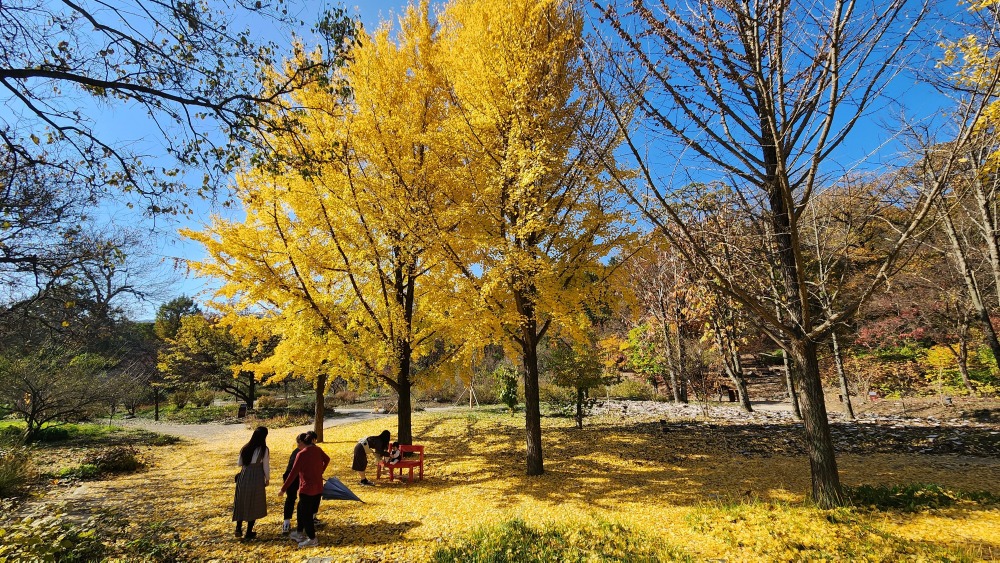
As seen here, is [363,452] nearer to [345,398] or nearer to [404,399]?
[404,399]

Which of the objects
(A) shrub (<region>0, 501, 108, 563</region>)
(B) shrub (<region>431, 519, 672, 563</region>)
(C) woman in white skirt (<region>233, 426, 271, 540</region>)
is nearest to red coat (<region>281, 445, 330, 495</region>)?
(C) woman in white skirt (<region>233, 426, 271, 540</region>)

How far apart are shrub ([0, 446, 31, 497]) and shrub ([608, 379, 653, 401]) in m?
18.1

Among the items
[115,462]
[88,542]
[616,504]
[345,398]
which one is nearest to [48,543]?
[88,542]

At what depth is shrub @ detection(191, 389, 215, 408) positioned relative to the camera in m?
24.2

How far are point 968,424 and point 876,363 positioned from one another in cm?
943

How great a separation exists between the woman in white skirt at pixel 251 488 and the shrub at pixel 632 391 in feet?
53.7

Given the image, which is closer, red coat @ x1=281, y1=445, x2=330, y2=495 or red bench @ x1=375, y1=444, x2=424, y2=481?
red coat @ x1=281, y1=445, x2=330, y2=495

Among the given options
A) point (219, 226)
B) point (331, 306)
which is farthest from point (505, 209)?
point (219, 226)

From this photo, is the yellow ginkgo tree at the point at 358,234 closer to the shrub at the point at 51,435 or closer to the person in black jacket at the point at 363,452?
the person in black jacket at the point at 363,452

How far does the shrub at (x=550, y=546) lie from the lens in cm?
342

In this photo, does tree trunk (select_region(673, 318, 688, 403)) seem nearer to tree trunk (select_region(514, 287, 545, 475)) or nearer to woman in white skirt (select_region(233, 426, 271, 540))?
tree trunk (select_region(514, 287, 545, 475))

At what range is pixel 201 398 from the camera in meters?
24.3

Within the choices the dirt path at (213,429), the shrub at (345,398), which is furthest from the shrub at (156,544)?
the shrub at (345,398)

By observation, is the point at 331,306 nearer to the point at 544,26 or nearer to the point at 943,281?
the point at 544,26
